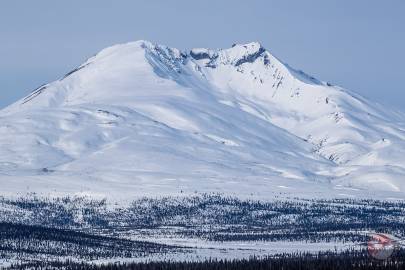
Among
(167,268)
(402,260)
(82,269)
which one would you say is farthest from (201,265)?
(402,260)

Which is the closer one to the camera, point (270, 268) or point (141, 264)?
point (270, 268)

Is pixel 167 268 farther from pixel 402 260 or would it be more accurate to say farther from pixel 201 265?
pixel 402 260

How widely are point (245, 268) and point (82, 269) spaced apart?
87.8 feet

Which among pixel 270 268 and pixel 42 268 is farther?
pixel 42 268

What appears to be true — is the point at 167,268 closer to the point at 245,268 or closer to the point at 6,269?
the point at 245,268

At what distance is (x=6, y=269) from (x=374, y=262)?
2365 inches

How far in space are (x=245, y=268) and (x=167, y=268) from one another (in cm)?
1280

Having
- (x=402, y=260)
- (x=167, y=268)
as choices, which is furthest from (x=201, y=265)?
(x=402, y=260)

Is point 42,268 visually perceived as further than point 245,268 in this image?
Yes

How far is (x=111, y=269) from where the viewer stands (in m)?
184

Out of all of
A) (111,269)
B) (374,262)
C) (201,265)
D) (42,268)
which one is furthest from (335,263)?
(42,268)

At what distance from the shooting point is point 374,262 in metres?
188

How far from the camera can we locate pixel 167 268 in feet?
613

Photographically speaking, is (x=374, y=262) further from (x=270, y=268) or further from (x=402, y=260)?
(x=270, y=268)
